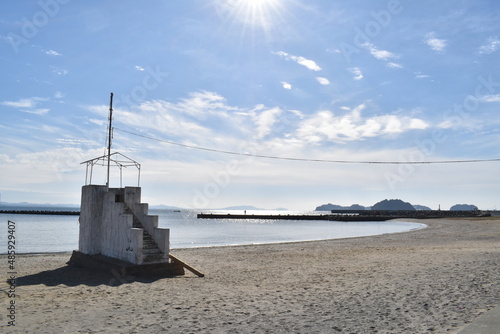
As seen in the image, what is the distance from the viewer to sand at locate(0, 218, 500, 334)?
7.55m

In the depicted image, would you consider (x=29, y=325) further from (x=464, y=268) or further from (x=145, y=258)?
(x=464, y=268)

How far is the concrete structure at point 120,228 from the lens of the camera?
45.7 ft

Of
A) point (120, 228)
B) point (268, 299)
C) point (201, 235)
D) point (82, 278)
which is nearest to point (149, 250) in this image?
point (120, 228)

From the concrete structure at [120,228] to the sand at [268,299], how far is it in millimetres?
1109

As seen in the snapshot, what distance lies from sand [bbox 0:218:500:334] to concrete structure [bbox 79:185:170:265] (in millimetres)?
1109

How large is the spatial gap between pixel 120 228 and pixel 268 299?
7.27 metres

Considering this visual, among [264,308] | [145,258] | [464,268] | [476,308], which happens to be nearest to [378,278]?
[464,268]

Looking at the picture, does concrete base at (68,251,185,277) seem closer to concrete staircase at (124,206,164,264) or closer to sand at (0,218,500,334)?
concrete staircase at (124,206,164,264)

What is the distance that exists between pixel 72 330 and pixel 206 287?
5.08m

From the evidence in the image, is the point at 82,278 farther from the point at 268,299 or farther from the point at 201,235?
the point at 201,235

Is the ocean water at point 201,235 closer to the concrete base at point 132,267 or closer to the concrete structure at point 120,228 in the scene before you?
the concrete structure at point 120,228

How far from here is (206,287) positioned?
39.2 feet

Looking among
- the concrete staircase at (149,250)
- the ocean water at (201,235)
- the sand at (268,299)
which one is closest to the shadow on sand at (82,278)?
the sand at (268,299)

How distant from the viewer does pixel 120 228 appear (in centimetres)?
1466
